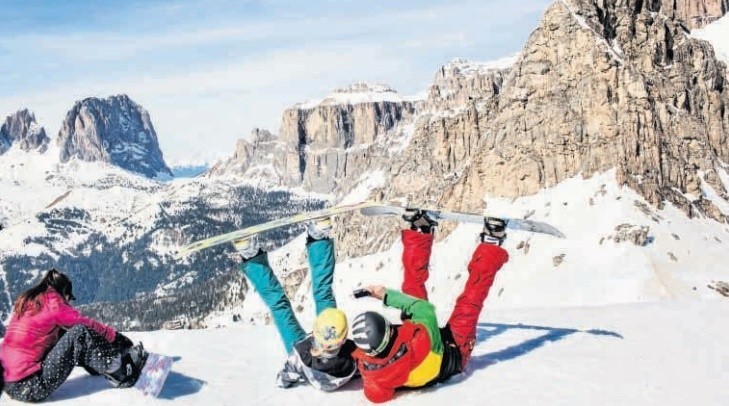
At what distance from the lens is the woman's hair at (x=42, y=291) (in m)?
10.8

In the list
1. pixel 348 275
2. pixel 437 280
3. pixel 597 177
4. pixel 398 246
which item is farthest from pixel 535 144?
pixel 348 275

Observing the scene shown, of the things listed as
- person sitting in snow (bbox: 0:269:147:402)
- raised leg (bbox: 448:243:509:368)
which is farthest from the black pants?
raised leg (bbox: 448:243:509:368)

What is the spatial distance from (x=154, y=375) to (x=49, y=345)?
66.1 inches

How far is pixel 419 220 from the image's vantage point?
12.5m

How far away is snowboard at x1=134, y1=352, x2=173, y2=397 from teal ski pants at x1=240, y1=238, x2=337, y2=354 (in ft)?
6.70

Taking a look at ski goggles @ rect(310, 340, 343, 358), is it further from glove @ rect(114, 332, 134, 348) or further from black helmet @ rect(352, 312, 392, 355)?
glove @ rect(114, 332, 134, 348)

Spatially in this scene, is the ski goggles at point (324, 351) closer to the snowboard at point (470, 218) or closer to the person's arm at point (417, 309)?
the person's arm at point (417, 309)

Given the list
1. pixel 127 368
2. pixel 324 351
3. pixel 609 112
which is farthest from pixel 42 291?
pixel 609 112

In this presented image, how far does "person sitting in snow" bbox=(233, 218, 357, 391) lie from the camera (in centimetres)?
1030

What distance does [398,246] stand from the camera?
174000 millimetres

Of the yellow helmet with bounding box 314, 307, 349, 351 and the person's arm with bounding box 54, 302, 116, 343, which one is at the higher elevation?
the person's arm with bounding box 54, 302, 116, 343

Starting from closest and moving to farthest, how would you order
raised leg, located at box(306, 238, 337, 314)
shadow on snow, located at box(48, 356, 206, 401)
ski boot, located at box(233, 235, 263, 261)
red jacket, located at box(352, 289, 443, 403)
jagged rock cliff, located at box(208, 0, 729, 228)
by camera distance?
1. red jacket, located at box(352, 289, 443, 403)
2. shadow on snow, located at box(48, 356, 206, 401)
3. ski boot, located at box(233, 235, 263, 261)
4. raised leg, located at box(306, 238, 337, 314)
5. jagged rock cliff, located at box(208, 0, 729, 228)

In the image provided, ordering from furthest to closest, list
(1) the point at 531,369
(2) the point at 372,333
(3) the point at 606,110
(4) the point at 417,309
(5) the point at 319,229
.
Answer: (3) the point at 606,110 → (5) the point at 319,229 → (1) the point at 531,369 → (4) the point at 417,309 → (2) the point at 372,333

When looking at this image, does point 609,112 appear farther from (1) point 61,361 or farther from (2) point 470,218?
(1) point 61,361
